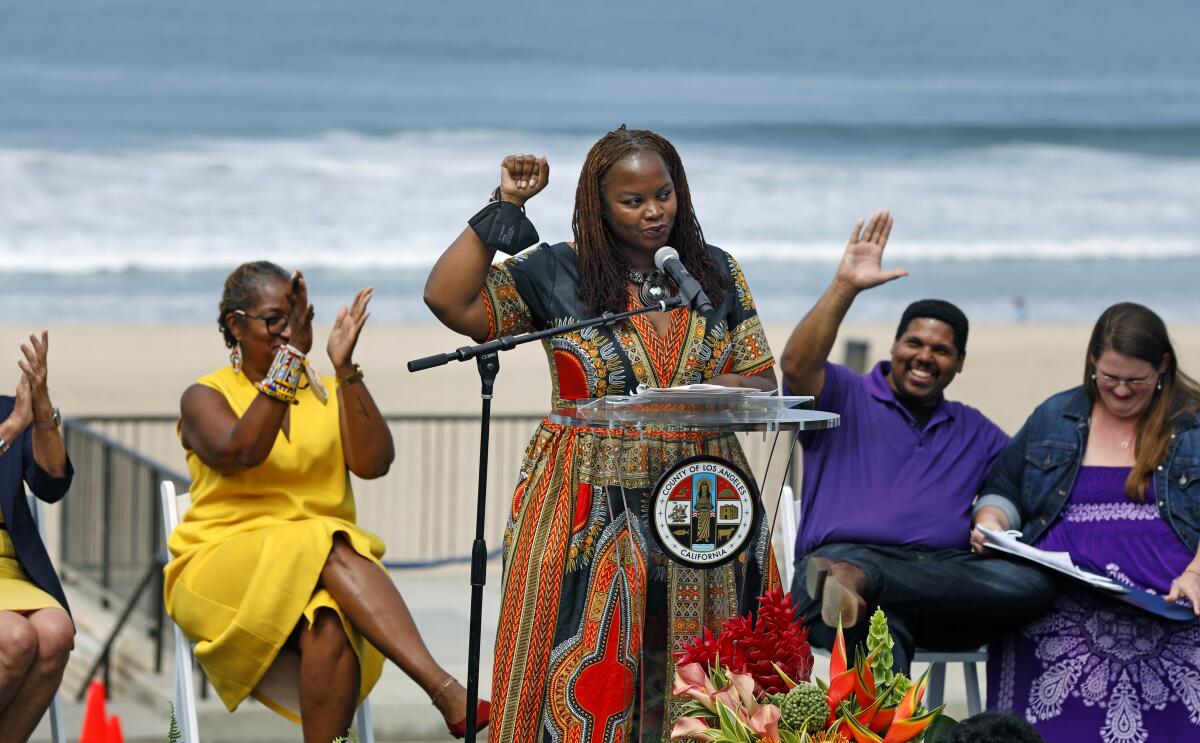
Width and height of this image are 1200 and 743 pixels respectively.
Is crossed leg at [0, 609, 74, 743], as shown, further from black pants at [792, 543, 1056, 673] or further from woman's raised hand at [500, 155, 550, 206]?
black pants at [792, 543, 1056, 673]

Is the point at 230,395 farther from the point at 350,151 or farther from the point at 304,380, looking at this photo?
the point at 350,151

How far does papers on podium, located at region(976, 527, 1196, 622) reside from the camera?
4.59m

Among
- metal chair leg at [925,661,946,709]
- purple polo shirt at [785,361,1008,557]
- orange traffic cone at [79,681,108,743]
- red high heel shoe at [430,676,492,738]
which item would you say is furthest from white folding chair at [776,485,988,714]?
orange traffic cone at [79,681,108,743]

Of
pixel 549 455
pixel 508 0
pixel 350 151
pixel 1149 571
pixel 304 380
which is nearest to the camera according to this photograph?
pixel 549 455

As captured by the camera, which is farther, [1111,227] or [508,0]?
[508,0]

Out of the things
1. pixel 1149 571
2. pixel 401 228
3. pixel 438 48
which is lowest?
pixel 1149 571

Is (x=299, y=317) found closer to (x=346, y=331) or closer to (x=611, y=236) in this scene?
(x=346, y=331)

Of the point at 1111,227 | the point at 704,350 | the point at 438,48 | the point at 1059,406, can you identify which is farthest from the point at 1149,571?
the point at 438,48

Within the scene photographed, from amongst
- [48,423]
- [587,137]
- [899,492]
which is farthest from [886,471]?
[587,137]

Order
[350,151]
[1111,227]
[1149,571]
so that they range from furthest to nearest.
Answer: [350,151] → [1111,227] → [1149,571]

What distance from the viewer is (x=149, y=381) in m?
15.2

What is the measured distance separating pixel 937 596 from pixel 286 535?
5.84 ft

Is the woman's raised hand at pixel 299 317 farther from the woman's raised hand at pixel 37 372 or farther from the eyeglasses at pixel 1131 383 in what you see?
the eyeglasses at pixel 1131 383

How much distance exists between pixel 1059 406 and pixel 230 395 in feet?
7.84
